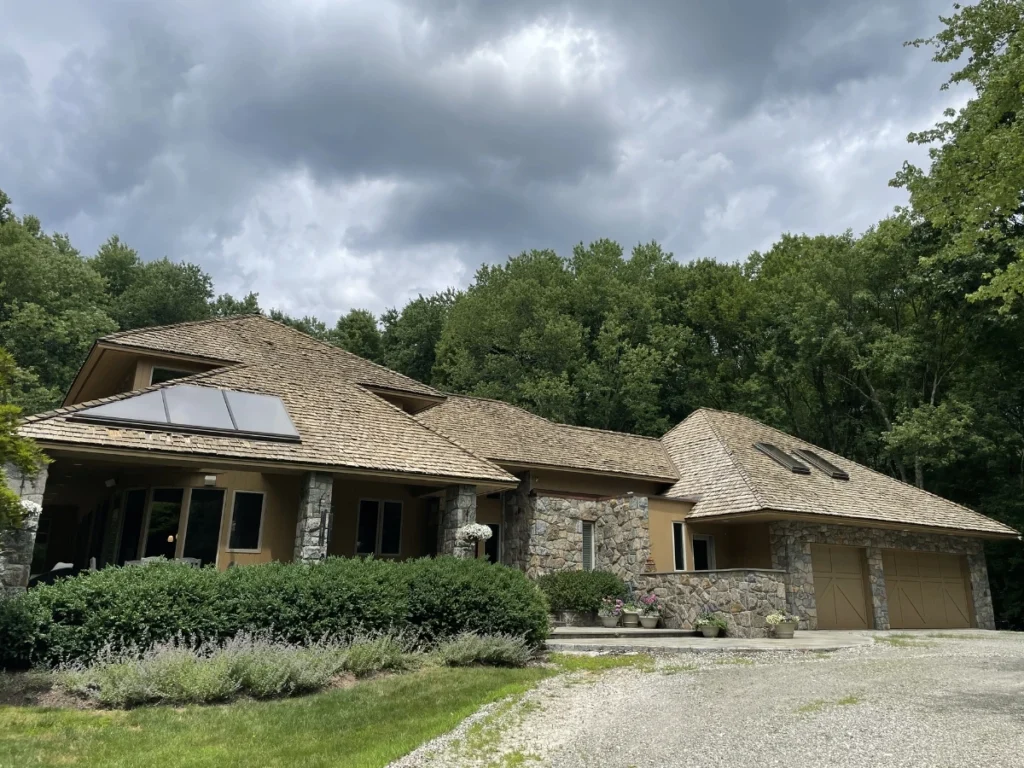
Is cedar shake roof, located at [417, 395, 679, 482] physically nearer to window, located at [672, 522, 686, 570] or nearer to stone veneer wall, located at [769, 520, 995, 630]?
window, located at [672, 522, 686, 570]

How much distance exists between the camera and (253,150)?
40.2ft

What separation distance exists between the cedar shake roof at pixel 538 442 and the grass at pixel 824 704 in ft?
36.3

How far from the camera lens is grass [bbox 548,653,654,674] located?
1030 cm

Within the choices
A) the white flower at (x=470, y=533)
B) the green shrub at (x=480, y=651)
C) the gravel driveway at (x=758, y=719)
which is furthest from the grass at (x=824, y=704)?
the white flower at (x=470, y=533)

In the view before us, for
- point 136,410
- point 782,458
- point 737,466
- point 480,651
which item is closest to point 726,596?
point 737,466

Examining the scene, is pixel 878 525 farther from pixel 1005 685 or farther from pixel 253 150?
pixel 253 150

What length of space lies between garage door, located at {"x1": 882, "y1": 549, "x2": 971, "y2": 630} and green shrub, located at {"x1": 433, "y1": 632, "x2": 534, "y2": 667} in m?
13.8

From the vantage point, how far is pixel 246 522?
1352cm

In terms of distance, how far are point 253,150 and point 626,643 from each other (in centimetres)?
1078

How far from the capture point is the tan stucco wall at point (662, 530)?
17625mm

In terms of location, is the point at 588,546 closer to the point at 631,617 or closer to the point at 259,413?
the point at 631,617

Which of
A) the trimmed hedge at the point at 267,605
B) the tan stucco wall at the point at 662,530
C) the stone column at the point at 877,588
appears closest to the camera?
the trimmed hedge at the point at 267,605

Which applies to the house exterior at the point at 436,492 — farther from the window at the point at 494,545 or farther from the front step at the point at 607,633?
the front step at the point at 607,633

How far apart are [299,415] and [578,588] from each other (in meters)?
7.36
